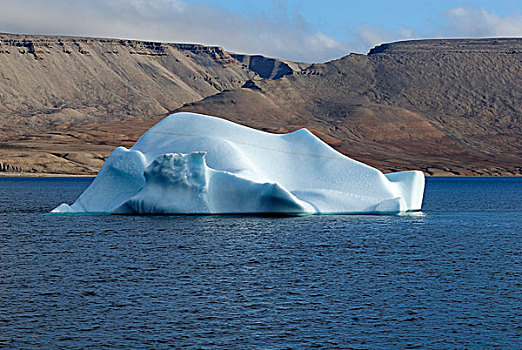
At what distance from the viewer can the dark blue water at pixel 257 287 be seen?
62.2 ft

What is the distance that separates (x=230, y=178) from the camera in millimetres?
42000

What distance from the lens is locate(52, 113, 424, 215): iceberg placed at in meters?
42.1

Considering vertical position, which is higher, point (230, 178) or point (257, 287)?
point (230, 178)

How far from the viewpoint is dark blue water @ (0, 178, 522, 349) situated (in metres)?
19.0

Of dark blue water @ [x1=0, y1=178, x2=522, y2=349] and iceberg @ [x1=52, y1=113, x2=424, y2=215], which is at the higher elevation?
iceberg @ [x1=52, y1=113, x2=424, y2=215]

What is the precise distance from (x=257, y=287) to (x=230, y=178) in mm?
17535

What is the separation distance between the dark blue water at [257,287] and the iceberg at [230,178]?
4.46 feet

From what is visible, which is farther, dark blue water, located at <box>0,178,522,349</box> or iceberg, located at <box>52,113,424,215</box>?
iceberg, located at <box>52,113,424,215</box>

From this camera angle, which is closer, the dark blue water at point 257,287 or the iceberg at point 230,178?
the dark blue water at point 257,287

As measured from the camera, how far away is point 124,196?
1757 inches

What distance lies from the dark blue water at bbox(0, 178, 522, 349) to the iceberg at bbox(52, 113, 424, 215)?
136cm

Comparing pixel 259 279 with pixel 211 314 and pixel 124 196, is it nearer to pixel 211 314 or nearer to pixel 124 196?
pixel 211 314

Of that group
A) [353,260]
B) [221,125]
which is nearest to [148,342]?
[353,260]

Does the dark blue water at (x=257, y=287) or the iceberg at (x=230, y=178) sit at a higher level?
the iceberg at (x=230, y=178)
